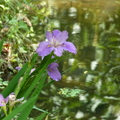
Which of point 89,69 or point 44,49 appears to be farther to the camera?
point 89,69

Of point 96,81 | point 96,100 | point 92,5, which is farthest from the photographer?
point 92,5

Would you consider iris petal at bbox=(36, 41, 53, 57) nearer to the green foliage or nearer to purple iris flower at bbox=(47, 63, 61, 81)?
purple iris flower at bbox=(47, 63, 61, 81)

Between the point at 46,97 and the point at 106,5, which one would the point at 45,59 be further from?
Result: the point at 106,5

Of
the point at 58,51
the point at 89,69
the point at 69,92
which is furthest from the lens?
the point at 89,69

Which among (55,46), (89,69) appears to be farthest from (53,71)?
(89,69)

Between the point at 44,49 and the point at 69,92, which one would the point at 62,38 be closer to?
the point at 44,49

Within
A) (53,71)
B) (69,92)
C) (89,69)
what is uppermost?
(89,69)

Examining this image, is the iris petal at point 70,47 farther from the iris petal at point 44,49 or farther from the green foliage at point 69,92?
the green foliage at point 69,92

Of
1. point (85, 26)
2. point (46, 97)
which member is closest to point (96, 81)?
point (46, 97)
